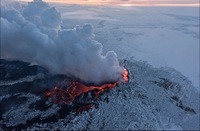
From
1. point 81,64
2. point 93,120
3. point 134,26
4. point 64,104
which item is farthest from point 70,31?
point 134,26

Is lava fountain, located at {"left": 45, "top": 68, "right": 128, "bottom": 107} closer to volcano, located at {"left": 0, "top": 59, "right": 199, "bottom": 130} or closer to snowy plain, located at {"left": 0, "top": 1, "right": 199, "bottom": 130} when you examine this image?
volcano, located at {"left": 0, "top": 59, "right": 199, "bottom": 130}

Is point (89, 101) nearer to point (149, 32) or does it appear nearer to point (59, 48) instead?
point (59, 48)

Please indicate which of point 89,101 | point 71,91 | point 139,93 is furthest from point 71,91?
point 139,93

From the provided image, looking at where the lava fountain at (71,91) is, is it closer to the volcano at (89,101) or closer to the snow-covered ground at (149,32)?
the volcano at (89,101)

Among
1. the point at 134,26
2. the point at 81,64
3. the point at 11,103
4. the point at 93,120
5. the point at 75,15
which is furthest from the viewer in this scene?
the point at 75,15

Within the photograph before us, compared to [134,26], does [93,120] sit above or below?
above

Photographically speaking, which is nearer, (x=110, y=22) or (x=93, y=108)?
(x=93, y=108)

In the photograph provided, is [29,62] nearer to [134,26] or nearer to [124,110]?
[124,110]
